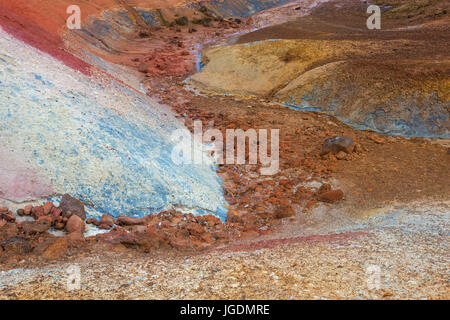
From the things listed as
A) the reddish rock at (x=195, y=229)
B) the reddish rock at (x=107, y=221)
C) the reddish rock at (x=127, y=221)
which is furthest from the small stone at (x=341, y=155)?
the reddish rock at (x=107, y=221)

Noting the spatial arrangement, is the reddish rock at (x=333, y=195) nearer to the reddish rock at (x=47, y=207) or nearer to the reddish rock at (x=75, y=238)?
the reddish rock at (x=75, y=238)

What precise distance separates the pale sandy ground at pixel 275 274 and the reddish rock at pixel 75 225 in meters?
0.67

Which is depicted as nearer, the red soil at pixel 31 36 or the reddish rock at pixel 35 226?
the reddish rock at pixel 35 226

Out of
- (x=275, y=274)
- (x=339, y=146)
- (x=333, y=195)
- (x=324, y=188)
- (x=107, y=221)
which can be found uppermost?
(x=339, y=146)

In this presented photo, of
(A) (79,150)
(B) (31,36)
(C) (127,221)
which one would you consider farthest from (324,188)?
(B) (31,36)

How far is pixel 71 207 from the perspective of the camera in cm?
460

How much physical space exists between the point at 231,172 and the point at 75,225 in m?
3.54

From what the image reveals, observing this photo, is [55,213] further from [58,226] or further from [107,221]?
[107,221]

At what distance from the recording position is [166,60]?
590 inches

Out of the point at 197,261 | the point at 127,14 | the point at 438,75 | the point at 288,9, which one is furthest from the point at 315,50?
the point at 288,9

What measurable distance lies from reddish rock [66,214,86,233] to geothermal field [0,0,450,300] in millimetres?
18

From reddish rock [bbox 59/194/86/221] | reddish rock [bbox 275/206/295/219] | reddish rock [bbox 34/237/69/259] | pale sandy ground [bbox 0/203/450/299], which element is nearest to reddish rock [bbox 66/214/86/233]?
reddish rock [bbox 59/194/86/221]

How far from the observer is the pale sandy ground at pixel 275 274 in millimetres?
3174

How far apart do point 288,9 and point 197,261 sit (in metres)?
25.0
